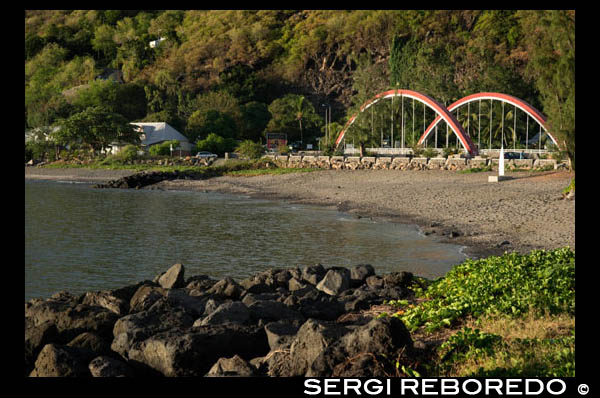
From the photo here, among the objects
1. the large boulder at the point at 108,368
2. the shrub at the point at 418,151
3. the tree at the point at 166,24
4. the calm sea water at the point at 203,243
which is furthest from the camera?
the tree at the point at 166,24

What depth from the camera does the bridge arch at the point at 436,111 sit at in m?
53.9

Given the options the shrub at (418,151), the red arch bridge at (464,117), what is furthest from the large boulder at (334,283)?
the shrub at (418,151)

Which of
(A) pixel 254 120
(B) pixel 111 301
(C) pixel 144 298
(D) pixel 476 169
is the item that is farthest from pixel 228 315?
(A) pixel 254 120

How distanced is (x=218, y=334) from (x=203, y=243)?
17.4m

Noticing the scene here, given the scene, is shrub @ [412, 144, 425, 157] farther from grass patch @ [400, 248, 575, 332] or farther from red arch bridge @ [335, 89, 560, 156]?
grass patch @ [400, 248, 575, 332]

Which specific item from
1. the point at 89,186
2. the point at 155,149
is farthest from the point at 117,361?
the point at 155,149

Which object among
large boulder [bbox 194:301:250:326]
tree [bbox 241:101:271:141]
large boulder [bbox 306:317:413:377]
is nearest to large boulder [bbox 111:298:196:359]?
large boulder [bbox 194:301:250:326]

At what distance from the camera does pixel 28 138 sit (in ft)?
275

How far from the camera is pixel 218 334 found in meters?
9.20

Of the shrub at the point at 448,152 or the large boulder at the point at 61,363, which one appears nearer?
the large boulder at the point at 61,363

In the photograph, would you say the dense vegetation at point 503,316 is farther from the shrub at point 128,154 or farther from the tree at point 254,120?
the tree at point 254,120

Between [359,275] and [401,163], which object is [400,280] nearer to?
[359,275]

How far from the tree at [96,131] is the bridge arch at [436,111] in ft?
77.2
